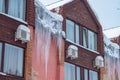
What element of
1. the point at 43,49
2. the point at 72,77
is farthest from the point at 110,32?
the point at 43,49

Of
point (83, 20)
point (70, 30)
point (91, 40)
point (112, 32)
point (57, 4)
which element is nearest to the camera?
point (70, 30)

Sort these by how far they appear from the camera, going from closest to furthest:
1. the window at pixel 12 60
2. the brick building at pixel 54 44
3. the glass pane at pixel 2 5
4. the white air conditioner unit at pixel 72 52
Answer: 1. the window at pixel 12 60
2. the brick building at pixel 54 44
3. the glass pane at pixel 2 5
4. the white air conditioner unit at pixel 72 52

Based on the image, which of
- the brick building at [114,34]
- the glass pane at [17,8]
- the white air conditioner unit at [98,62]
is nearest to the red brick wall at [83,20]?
the white air conditioner unit at [98,62]

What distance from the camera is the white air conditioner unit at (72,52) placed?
631 inches

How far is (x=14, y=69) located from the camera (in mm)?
13234

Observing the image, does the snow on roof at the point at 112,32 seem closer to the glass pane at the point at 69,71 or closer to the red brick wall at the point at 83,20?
the red brick wall at the point at 83,20

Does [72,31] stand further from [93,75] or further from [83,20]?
[93,75]

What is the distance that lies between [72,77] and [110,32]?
24.8 ft

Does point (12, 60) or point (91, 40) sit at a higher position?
point (91, 40)

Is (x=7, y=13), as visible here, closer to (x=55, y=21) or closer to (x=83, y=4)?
(x=55, y=21)

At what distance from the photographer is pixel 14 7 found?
1403cm

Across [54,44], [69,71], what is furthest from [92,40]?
[54,44]

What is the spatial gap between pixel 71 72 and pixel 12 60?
3969mm

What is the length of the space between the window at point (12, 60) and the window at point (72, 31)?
3.82 m
